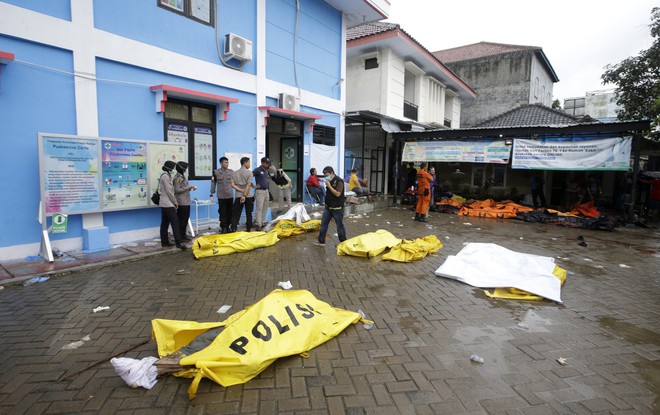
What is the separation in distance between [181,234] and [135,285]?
2223 millimetres

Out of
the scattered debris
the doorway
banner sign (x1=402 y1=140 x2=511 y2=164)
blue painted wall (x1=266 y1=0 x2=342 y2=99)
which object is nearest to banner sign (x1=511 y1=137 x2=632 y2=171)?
banner sign (x1=402 y1=140 x2=511 y2=164)

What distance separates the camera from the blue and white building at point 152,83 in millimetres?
5629

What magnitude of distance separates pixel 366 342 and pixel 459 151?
1145 cm

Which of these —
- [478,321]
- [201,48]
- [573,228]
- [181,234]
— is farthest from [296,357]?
[573,228]

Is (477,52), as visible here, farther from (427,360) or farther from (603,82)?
(427,360)

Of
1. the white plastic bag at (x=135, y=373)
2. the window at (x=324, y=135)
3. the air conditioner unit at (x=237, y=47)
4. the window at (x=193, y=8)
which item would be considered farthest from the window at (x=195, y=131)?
the white plastic bag at (x=135, y=373)

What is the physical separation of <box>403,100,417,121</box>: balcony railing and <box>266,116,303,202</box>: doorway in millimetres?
6818

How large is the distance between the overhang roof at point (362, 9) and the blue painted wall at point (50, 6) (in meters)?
7.54

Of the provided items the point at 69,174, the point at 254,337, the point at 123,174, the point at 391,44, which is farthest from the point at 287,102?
the point at 254,337

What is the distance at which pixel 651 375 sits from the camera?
122 inches

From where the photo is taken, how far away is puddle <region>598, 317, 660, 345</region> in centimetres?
377

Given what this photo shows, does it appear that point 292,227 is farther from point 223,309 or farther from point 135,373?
point 135,373

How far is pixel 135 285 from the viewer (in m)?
4.99

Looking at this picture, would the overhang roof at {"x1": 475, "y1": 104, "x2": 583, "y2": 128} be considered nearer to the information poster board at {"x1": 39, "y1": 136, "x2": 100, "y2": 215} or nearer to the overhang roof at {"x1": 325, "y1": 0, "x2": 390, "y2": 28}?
the overhang roof at {"x1": 325, "y1": 0, "x2": 390, "y2": 28}
